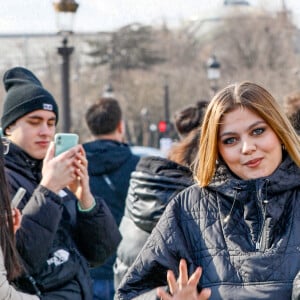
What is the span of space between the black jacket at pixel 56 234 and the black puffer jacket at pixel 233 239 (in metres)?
0.73

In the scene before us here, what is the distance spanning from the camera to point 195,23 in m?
75.4

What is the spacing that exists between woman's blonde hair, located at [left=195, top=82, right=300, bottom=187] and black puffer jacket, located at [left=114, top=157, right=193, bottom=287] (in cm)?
137

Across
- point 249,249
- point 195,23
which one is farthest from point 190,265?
point 195,23

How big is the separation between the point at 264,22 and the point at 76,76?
11.7 meters

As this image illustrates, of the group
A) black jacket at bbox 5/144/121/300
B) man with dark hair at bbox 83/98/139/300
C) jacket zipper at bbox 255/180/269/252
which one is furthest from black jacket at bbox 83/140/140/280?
jacket zipper at bbox 255/180/269/252

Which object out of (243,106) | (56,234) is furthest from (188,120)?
(243,106)

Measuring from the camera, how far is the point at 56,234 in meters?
4.52

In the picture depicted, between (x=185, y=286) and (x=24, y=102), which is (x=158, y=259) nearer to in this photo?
(x=185, y=286)

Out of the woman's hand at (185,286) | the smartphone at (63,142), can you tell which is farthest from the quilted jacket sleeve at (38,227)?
the woman's hand at (185,286)

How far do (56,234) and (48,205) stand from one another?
0.87ft

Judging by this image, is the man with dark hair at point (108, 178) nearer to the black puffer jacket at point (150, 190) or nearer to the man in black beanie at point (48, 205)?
the black puffer jacket at point (150, 190)

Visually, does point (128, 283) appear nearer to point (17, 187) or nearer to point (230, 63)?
point (17, 187)

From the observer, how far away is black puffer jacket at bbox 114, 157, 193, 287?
5.14 m

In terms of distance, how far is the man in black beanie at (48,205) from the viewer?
428 cm
